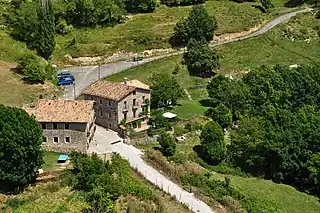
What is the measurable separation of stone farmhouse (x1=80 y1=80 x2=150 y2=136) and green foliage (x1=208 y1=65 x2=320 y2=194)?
11.9m

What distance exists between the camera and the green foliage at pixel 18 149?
59875mm

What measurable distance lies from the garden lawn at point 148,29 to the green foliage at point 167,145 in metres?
34.7

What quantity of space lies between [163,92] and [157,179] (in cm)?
1854

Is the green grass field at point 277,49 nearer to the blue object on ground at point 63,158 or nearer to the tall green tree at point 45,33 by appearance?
the tall green tree at point 45,33

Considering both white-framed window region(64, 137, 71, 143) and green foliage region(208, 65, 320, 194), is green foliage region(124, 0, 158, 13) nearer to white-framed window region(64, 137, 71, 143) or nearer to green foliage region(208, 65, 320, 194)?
green foliage region(208, 65, 320, 194)

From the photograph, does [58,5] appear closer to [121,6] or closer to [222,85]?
[121,6]

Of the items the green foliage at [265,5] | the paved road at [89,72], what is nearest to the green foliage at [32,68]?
the paved road at [89,72]

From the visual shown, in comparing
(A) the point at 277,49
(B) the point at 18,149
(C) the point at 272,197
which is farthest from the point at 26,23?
(C) the point at 272,197

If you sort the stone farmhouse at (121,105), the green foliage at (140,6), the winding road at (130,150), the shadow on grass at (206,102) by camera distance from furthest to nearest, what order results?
the green foliage at (140,6)
the shadow on grass at (206,102)
the stone farmhouse at (121,105)
the winding road at (130,150)

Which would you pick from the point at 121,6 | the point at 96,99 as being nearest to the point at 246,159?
the point at 96,99

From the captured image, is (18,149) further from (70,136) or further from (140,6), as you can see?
(140,6)

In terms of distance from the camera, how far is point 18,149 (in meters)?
59.8

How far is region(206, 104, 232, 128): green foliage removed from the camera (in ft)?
264

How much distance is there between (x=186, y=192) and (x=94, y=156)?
1035cm
